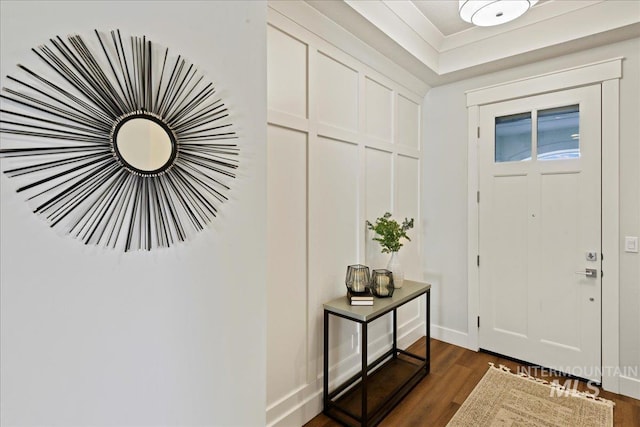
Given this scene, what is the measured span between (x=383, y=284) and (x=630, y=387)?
200 cm

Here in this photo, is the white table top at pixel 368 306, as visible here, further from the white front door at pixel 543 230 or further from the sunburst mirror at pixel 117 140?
the sunburst mirror at pixel 117 140

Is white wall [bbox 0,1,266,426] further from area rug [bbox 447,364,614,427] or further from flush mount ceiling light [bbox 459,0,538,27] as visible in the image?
area rug [bbox 447,364,614,427]

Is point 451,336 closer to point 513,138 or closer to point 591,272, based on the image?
point 591,272

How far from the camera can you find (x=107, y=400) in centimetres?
81

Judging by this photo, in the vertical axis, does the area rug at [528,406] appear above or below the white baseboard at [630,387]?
below

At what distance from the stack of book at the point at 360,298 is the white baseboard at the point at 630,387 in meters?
2.05

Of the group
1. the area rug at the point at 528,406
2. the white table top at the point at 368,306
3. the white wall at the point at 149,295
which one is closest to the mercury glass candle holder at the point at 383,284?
the white table top at the point at 368,306

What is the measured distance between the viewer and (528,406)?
221 cm

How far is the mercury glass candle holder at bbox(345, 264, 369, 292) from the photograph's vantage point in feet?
7.33

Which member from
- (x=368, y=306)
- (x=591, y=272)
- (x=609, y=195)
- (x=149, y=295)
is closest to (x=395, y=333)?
(x=368, y=306)

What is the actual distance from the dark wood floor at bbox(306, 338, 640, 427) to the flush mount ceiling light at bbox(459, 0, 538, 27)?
8.50 feet

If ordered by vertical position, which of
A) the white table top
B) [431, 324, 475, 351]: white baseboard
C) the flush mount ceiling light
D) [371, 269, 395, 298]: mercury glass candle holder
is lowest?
[431, 324, 475, 351]: white baseboard

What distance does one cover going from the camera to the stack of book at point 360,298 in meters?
2.13

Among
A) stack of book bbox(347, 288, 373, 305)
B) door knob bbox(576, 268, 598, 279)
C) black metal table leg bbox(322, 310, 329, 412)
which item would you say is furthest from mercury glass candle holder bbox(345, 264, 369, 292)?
door knob bbox(576, 268, 598, 279)
